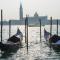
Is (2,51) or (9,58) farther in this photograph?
(2,51)

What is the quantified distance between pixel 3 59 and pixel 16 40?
15.1 m

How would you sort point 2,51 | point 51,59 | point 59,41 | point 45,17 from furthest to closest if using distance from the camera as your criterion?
point 45,17, point 59,41, point 2,51, point 51,59

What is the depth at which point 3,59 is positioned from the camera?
3083 centimetres

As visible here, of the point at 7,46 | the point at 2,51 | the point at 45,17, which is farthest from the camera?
the point at 45,17

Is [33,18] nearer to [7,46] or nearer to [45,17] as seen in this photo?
[45,17]

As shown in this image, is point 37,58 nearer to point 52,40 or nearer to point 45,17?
point 52,40

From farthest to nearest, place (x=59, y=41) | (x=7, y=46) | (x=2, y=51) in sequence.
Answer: (x=59, y=41), (x=7, y=46), (x=2, y=51)

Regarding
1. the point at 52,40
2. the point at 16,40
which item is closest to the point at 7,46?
the point at 16,40

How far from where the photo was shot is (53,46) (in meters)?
43.6

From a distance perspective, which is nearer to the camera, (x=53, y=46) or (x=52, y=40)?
(x=53, y=46)

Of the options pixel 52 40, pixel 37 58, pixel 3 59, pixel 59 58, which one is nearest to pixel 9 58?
pixel 3 59

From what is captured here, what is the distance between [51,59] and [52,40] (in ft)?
53.4

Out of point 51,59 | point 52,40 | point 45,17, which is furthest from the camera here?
point 45,17

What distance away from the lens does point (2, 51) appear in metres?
37.9
